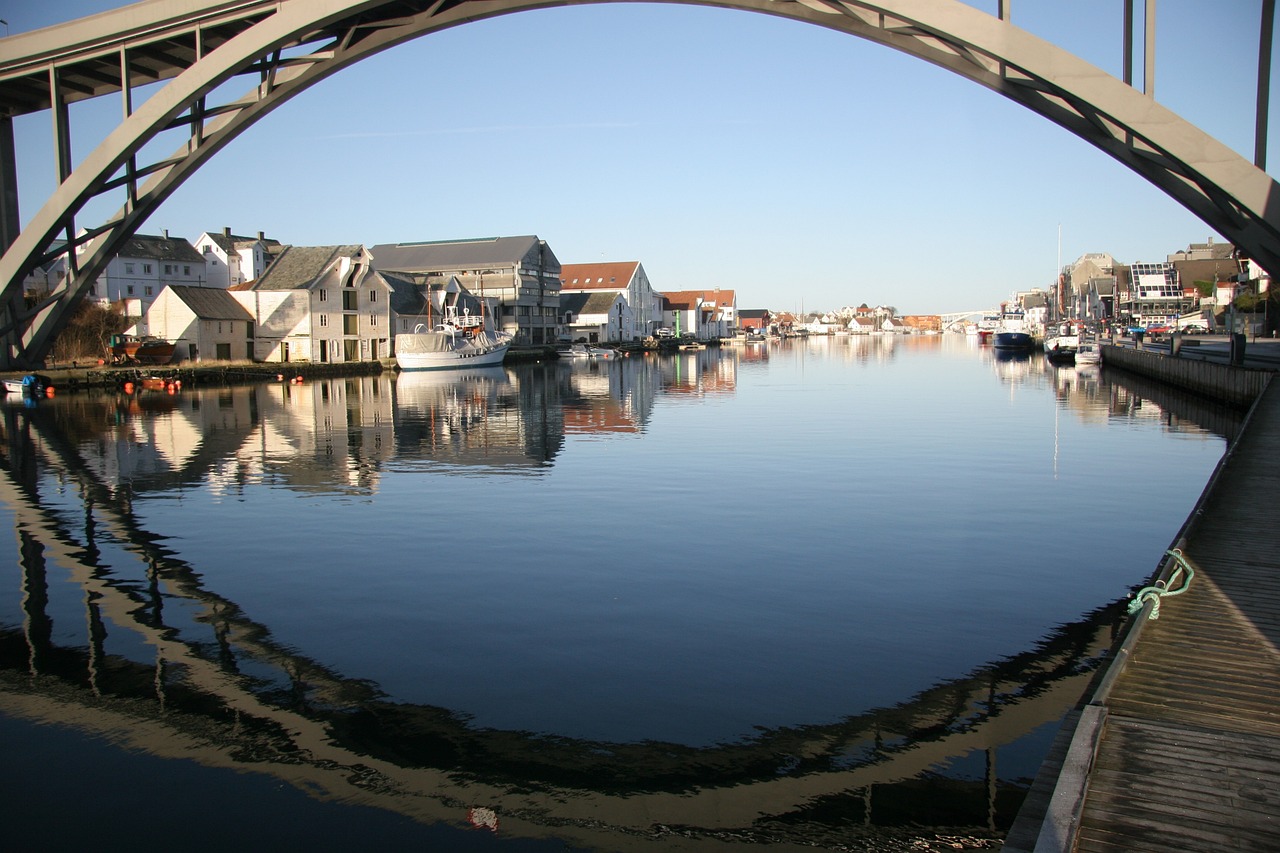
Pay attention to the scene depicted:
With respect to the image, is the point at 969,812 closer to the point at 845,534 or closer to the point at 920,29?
the point at 845,534

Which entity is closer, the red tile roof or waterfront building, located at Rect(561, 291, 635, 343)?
waterfront building, located at Rect(561, 291, 635, 343)

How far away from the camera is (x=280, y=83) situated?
20.6 m

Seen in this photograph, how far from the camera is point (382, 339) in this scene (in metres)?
75.2

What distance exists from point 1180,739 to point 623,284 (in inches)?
4842

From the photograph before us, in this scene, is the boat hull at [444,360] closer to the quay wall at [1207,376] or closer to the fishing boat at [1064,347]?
the fishing boat at [1064,347]

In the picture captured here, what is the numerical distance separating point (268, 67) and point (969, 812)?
20.1 m

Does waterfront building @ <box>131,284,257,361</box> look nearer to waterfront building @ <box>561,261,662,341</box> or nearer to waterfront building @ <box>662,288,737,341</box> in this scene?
waterfront building @ <box>561,261,662,341</box>

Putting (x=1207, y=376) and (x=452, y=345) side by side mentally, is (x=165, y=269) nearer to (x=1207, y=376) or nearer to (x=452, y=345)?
(x=452, y=345)

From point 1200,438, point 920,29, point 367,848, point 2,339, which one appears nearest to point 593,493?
point 920,29

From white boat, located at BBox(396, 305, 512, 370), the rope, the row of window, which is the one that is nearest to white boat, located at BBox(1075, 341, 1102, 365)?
white boat, located at BBox(396, 305, 512, 370)

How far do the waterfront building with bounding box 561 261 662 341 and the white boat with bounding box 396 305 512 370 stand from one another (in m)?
40.1

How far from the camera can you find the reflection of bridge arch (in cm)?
618

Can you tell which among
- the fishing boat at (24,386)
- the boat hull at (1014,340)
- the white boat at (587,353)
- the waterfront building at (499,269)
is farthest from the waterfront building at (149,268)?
the boat hull at (1014,340)

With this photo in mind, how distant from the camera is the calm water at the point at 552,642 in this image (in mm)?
6129
